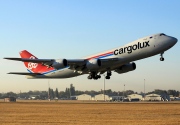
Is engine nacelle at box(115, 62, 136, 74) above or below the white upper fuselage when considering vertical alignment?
below

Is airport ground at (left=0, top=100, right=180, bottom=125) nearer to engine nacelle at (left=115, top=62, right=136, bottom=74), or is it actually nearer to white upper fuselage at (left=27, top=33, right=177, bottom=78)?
white upper fuselage at (left=27, top=33, right=177, bottom=78)

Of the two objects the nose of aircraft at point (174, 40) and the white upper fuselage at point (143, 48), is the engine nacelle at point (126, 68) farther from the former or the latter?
the nose of aircraft at point (174, 40)

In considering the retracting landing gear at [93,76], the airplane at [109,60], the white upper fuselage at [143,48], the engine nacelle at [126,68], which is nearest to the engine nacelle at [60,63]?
the airplane at [109,60]

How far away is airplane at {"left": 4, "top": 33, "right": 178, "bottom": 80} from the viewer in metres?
51.5

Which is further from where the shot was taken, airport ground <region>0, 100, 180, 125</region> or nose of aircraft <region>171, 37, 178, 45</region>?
nose of aircraft <region>171, 37, 178, 45</region>

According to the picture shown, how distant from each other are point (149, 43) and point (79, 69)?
15.2 metres

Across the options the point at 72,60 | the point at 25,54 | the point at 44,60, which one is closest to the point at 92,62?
the point at 72,60

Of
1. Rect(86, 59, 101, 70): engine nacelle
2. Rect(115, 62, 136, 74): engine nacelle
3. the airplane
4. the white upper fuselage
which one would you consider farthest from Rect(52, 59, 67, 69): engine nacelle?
Answer: Rect(115, 62, 136, 74): engine nacelle

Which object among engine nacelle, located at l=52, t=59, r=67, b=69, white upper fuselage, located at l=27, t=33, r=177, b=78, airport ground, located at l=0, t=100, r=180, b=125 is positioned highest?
white upper fuselage, located at l=27, t=33, r=177, b=78

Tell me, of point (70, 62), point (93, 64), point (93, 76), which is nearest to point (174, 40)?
point (93, 64)

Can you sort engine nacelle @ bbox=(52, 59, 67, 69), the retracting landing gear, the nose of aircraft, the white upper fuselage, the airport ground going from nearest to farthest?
1. the airport ground
2. the white upper fuselage
3. the nose of aircraft
4. engine nacelle @ bbox=(52, 59, 67, 69)
5. the retracting landing gear

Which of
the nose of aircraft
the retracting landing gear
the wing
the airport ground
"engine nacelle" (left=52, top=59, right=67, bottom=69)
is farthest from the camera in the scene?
the retracting landing gear

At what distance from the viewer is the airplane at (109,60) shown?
51500mm

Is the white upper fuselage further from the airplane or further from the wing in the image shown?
the wing
